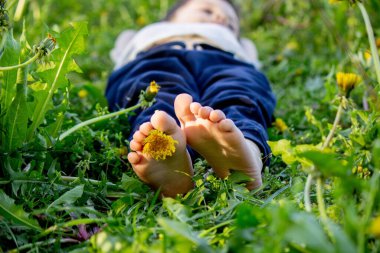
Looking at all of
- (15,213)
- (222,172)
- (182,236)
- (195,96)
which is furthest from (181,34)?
(182,236)

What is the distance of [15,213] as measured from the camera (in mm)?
979

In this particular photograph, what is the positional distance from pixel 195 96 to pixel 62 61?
50 centimetres

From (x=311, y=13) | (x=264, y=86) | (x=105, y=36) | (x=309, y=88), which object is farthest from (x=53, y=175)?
(x=311, y=13)

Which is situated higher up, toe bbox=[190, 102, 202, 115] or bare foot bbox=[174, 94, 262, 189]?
toe bbox=[190, 102, 202, 115]

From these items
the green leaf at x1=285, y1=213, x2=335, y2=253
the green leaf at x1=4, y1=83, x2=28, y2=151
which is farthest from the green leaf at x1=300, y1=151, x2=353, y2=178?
the green leaf at x1=4, y1=83, x2=28, y2=151

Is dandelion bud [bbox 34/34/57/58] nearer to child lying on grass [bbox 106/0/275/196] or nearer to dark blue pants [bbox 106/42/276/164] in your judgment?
child lying on grass [bbox 106/0/275/196]

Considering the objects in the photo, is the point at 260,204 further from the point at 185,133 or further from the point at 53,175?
the point at 53,175

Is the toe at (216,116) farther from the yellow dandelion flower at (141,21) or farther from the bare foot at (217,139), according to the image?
the yellow dandelion flower at (141,21)

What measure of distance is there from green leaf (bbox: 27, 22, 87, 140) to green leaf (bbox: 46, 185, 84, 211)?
0.22m

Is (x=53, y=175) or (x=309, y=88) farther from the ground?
(x=53, y=175)

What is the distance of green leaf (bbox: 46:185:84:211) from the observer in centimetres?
106

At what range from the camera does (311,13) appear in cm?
308

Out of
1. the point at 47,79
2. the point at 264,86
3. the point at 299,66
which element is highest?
the point at 47,79

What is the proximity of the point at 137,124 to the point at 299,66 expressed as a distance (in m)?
1.40
